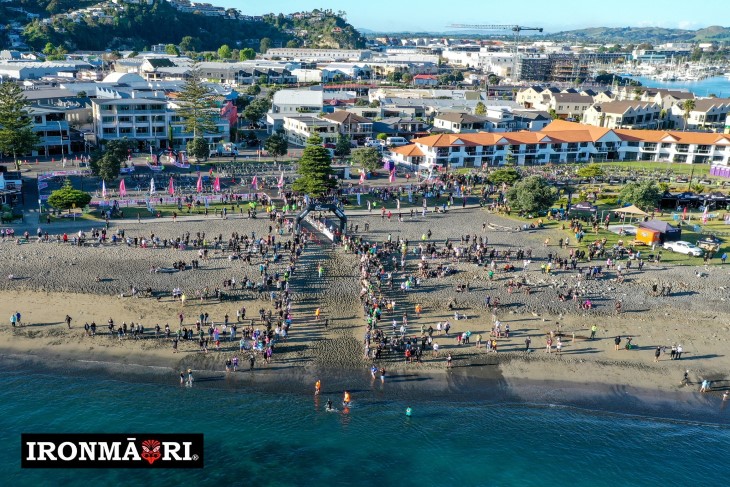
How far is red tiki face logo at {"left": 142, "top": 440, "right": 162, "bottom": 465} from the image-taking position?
2291 centimetres

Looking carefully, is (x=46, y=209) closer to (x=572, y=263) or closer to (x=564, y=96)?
(x=572, y=263)

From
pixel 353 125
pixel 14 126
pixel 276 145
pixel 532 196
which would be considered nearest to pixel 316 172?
pixel 532 196

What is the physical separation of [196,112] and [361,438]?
54.7 meters

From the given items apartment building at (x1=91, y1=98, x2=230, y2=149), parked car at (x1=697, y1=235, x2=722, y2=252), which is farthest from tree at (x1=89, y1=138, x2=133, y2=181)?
parked car at (x1=697, y1=235, x2=722, y2=252)

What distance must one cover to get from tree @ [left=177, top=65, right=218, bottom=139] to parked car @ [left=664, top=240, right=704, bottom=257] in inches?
1877

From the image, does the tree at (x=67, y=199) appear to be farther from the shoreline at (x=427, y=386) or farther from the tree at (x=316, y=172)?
the shoreline at (x=427, y=386)

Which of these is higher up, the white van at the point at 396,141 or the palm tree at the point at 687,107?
the palm tree at the point at 687,107

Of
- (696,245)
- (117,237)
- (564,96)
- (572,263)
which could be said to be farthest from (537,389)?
(564,96)

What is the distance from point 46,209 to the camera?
156 ft

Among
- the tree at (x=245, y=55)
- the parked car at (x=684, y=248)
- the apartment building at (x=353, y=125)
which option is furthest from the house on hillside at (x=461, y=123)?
the tree at (x=245, y=55)

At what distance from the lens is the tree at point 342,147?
70812 millimetres

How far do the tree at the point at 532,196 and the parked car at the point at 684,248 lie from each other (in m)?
8.68

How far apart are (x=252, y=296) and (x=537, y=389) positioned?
50.2 ft

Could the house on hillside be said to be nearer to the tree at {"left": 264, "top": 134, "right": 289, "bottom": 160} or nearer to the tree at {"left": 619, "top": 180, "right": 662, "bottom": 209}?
the tree at {"left": 264, "top": 134, "right": 289, "bottom": 160}
